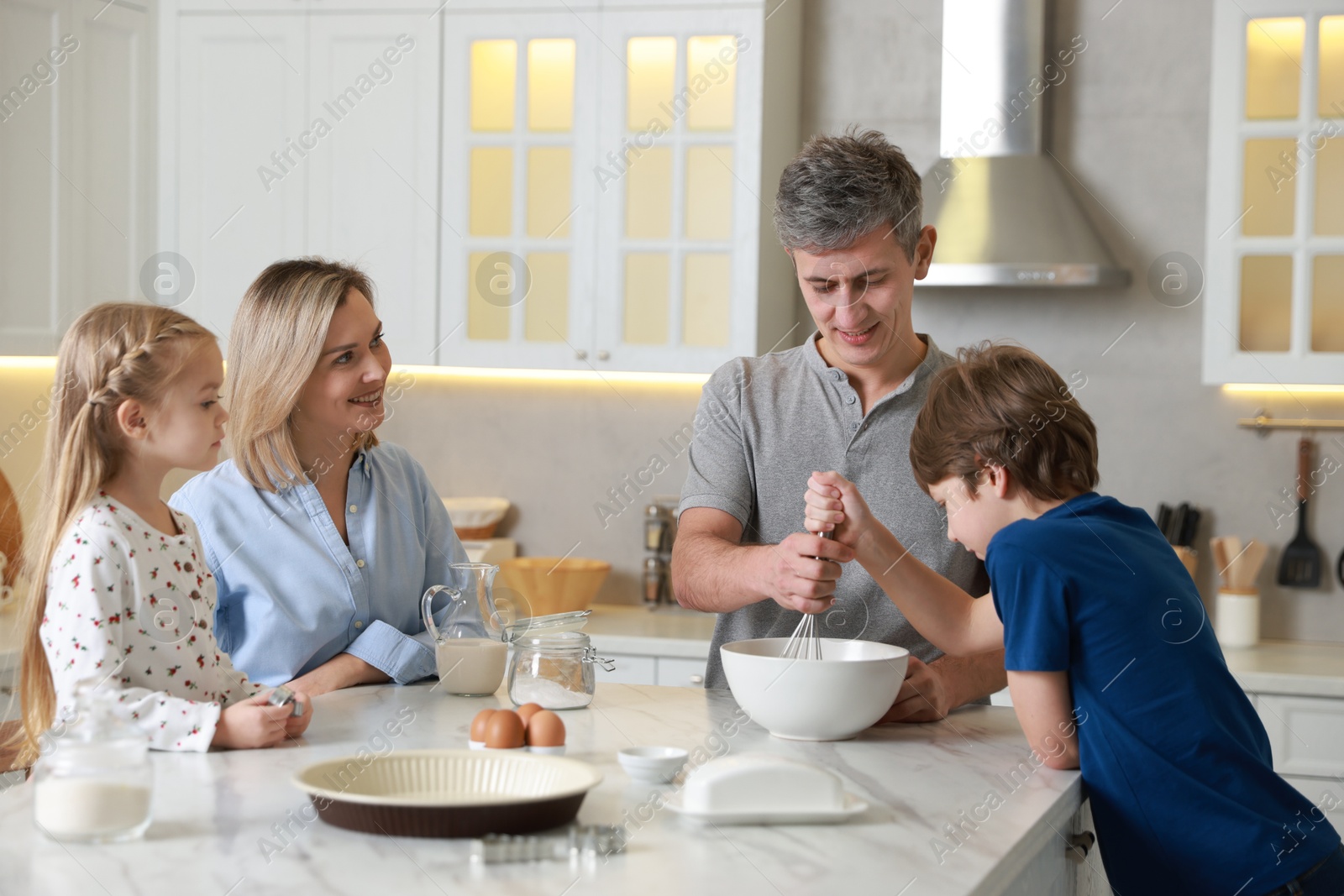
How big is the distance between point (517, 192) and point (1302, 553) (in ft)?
7.06

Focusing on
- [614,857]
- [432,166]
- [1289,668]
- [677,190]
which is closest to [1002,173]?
[677,190]

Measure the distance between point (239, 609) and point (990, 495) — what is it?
98cm

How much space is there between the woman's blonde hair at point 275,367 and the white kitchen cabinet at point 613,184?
58.9 inches

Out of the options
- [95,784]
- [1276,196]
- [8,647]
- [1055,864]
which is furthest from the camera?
[1276,196]

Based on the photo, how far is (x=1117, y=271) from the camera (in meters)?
3.04

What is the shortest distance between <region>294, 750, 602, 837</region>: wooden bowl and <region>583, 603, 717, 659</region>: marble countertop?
1.65m

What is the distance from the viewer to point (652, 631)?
3.16m

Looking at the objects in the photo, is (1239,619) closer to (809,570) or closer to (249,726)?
(809,570)

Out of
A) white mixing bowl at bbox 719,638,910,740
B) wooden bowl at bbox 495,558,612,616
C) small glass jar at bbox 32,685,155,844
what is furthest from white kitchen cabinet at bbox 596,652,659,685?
small glass jar at bbox 32,685,155,844

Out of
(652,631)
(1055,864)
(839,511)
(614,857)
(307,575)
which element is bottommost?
(652,631)

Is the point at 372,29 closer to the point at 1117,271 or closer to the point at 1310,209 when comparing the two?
the point at 1117,271

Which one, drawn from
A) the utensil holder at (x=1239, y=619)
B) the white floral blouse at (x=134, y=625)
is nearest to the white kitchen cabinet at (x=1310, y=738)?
the utensil holder at (x=1239, y=619)

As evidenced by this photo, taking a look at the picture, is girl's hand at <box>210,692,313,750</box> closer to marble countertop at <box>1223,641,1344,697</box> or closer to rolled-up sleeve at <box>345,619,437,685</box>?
rolled-up sleeve at <box>345,619,437,685</box>

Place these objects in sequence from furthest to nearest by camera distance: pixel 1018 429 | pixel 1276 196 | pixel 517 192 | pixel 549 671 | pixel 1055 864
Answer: pixel 517 192, pixel 1276 196, pixel 549 671, pixel 1018 429, pixel 1055 864
